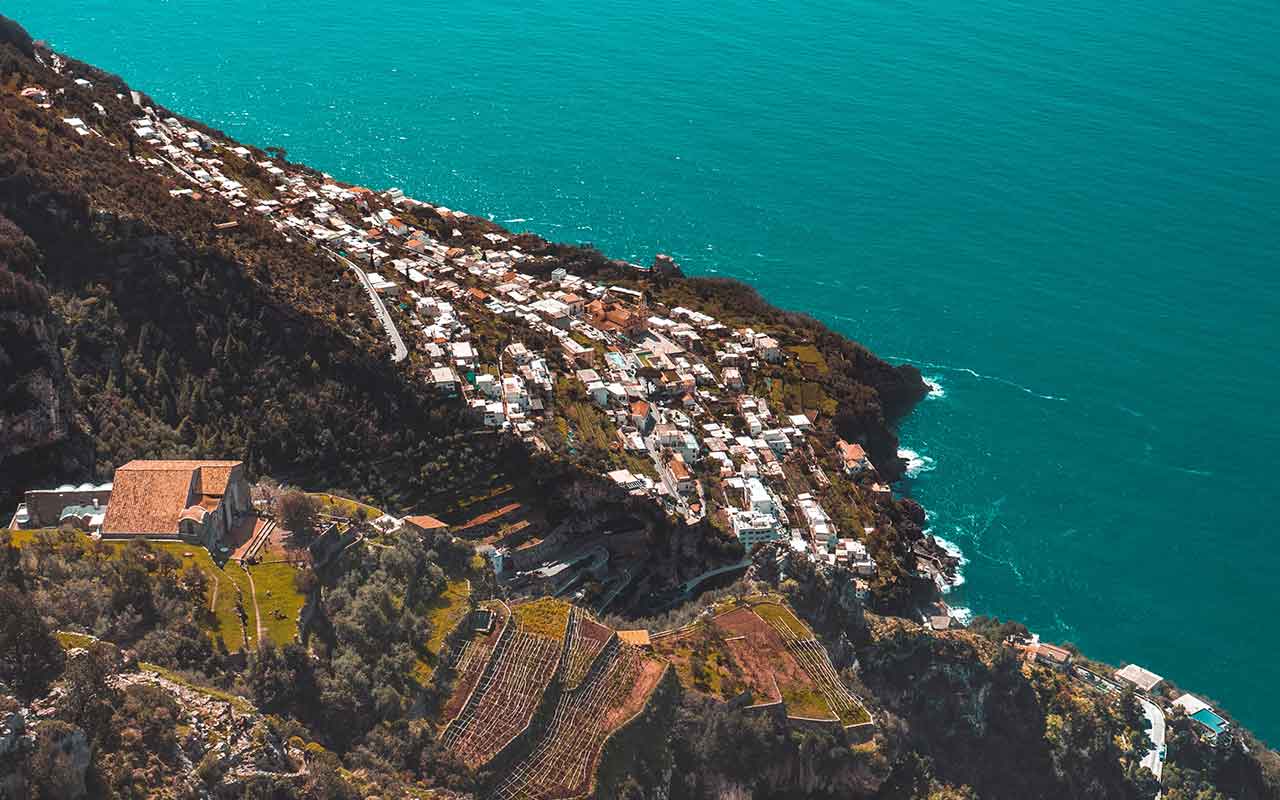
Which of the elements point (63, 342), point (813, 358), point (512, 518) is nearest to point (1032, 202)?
point (813, 358)

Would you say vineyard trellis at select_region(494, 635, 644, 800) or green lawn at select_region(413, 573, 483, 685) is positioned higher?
green lawn at select_region(413, 573, 483, 685)

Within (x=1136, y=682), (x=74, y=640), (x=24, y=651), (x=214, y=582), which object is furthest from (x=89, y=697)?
(x=1136, y=682)

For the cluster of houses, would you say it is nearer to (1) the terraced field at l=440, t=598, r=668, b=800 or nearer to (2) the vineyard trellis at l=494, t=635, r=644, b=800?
(2) the vineyard trellis at l=494, t=635, r=644, b=800

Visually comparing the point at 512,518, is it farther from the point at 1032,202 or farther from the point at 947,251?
the point at 1032,202

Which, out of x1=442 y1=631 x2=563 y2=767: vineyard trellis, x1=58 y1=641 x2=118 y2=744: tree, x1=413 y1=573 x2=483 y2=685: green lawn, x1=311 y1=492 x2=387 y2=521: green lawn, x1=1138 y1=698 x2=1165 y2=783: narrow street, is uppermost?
x1=58 y1=641 x2=118 y2=744: tree

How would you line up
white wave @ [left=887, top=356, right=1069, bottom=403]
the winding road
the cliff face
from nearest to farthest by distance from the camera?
the cliff face
the winding road
white wave @ [left=887, top=356, right=1069, bottom=403]

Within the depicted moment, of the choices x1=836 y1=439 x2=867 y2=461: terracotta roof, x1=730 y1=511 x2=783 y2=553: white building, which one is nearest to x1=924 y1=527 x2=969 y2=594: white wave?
x1=836 y1=439 x2=867 y2=461: terracotta roof
